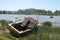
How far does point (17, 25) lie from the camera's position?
2539cm

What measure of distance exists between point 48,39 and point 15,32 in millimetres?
7605

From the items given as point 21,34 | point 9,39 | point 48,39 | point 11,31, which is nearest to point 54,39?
point 48,39

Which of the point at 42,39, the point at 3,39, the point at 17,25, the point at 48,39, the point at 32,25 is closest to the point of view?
the point at 42,39

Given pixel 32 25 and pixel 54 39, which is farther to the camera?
pixel 32 25

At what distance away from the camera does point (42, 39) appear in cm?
1313

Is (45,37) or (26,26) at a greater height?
(45,37)

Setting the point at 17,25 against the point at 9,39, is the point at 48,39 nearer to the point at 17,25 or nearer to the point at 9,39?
the point at 9,39

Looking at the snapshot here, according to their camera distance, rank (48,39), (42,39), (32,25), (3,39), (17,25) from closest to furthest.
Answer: (42,39) < (48,39) < (3,39) < (32,25) < (17,25)

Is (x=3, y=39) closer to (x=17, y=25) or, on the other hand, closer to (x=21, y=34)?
(x=21, y=34)

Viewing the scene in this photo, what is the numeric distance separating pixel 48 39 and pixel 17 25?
38.6 ft

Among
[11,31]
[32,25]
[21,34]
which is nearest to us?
[21,34]

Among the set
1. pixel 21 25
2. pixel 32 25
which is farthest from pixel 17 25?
pixel 32 25

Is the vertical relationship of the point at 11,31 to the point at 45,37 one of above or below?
below

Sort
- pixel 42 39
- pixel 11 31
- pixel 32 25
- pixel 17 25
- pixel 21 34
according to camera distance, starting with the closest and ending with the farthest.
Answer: pixel 42 39, pixel 21 34, pixel 11 31, pixel 32 25, pixel 17 25
